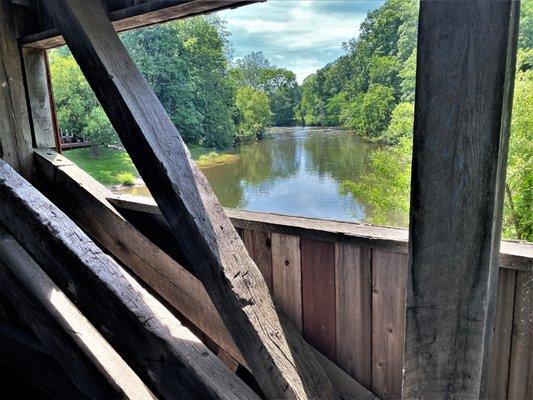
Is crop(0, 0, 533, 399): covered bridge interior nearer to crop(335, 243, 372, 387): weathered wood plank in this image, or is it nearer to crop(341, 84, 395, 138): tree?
crop(335, 243, 372, 387): weathered wood plank

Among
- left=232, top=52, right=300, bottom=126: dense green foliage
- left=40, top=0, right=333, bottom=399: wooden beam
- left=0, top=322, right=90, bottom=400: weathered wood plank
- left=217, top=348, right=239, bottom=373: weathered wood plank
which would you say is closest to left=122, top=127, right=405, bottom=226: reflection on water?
left=232, top=52, right=300, bottom=126: dense green foliage

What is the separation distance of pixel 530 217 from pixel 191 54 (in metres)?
3.71

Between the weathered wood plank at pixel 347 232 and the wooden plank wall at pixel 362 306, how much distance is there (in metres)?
0.02

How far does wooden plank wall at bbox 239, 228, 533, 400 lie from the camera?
2.88 ft

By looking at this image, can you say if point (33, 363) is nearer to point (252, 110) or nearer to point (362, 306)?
point (362, 306)

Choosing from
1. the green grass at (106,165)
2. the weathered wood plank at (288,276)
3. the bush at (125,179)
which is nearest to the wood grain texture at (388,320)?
the weathered wood plank at (288,276)

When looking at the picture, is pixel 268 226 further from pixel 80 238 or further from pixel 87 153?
pixel 87 153

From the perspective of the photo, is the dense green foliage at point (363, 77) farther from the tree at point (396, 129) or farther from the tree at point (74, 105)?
the tree at point (74, 105)

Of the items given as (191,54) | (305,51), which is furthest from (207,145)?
(305,51)

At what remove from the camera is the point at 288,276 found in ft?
4.00

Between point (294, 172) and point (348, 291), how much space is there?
4549 mm

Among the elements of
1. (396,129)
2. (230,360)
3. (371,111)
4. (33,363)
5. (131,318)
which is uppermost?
(371,111)

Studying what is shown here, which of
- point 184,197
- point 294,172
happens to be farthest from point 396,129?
point 184,197

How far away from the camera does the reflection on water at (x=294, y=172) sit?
11.2 feet
